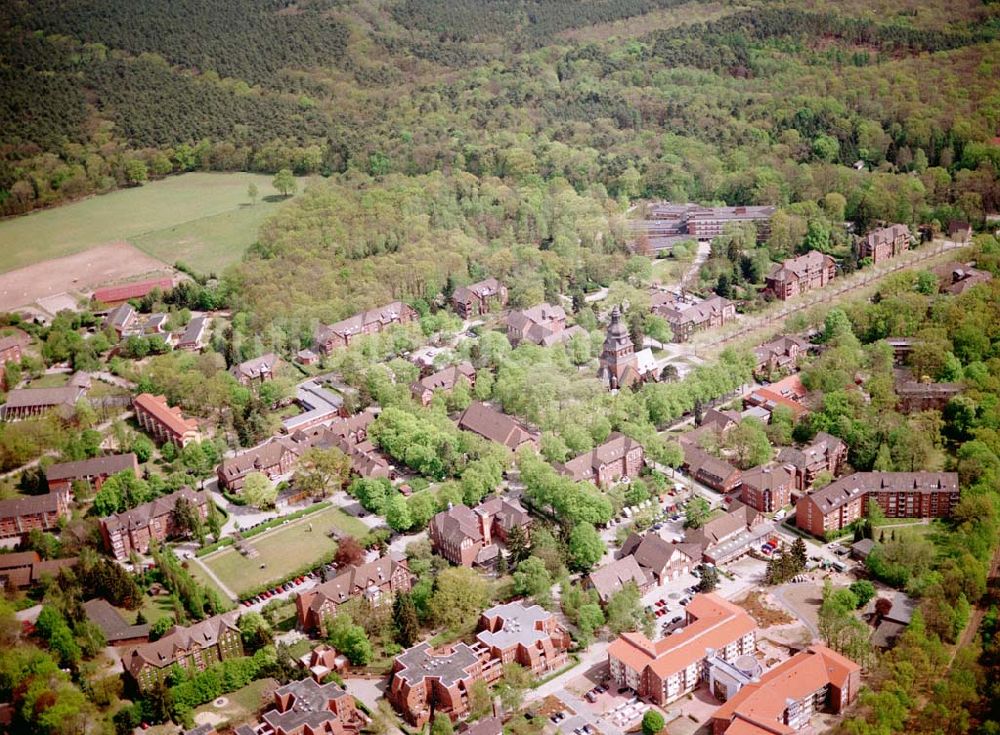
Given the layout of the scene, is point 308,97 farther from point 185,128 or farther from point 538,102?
point 538,102

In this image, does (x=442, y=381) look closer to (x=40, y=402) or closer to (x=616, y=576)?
(x=616, y=576)

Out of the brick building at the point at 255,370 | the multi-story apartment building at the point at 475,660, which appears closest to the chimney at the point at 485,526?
the multi-story apartment building at the point at 475,660

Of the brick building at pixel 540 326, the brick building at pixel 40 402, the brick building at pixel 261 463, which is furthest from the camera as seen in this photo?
the brick building at pixel 540 326

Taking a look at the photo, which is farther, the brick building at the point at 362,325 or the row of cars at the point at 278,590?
the brick building at the point at 362,325

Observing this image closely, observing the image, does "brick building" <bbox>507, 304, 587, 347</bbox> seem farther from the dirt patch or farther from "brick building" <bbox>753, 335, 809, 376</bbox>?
the dirt patch

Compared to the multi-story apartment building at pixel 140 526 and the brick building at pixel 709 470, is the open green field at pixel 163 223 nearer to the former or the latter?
the multi-story apartment building at pixel 140 526

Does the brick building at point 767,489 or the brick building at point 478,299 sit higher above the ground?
the brick building at point 478,299
